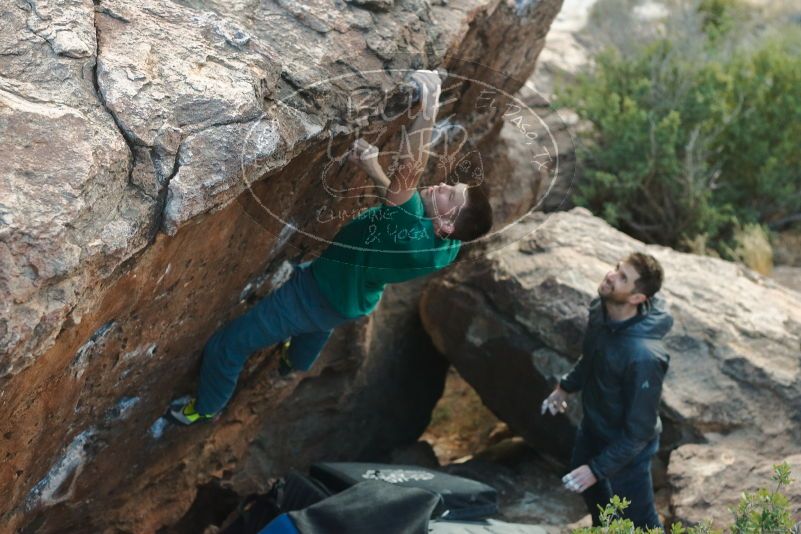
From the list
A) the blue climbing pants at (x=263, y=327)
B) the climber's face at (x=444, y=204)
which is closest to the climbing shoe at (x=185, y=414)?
the blue climbing pants at (x=263, y=327)

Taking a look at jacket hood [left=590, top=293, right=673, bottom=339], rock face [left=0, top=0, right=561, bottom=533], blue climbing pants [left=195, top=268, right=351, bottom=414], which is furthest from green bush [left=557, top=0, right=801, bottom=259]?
blue climbing pants [left=195, top=268, right=351, bottom=414]

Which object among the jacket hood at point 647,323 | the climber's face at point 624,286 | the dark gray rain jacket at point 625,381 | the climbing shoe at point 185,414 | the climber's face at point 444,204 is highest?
the climber's face at point 444,204

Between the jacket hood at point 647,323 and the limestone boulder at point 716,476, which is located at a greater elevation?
the jacket hood at point 647,323

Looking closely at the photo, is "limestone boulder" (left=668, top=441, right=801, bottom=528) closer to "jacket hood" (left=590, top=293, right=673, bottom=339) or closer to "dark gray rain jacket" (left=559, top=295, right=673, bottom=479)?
"dark gray rain jacket" (left=559, top=295, right=673, bottom=479)

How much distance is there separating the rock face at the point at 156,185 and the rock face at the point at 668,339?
4.10 feet

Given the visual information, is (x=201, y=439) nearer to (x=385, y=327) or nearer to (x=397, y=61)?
(x=385, y=327)

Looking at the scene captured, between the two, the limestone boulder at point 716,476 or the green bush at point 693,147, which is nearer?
the limestone boulder at point 716,476

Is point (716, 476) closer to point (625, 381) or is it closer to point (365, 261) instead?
point (625, 381)

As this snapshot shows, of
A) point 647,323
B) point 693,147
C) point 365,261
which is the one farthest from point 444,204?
point 693,147

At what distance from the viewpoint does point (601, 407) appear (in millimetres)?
4012

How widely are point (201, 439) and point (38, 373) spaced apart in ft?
6.73

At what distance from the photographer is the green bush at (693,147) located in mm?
8023

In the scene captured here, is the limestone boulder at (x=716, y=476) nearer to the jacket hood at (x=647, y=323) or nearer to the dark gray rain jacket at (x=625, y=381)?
the dark gray rain jacket at (x=625, y=381)

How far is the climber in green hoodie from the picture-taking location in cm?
311
